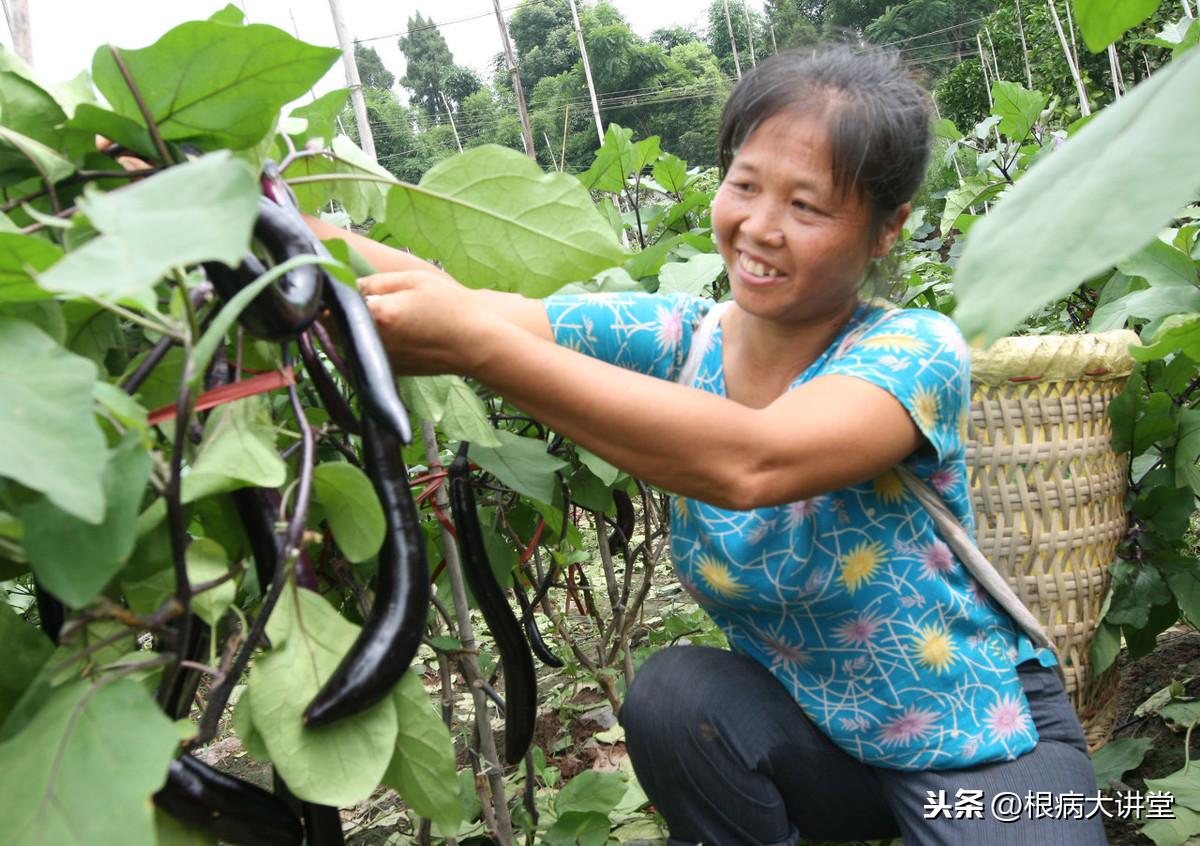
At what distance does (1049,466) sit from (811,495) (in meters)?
0.76

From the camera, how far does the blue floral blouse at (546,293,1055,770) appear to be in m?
1.09

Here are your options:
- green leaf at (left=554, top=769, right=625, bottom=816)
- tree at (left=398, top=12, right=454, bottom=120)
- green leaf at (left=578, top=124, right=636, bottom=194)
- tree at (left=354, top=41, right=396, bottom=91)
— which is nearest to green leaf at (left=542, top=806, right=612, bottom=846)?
green leaf at (left=554, top=769, right=625, bottom=816)

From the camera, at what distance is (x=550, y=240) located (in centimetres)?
80

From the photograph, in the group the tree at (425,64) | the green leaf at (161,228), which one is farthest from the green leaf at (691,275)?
the tree at (425,64)

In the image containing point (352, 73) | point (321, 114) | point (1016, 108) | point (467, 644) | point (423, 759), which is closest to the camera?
point (423, 759)

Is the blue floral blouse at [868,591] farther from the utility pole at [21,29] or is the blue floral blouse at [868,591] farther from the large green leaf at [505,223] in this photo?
the utility pole at [21,29]

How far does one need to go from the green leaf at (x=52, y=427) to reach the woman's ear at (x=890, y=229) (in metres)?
0.82

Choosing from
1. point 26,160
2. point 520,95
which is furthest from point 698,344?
point 520,95

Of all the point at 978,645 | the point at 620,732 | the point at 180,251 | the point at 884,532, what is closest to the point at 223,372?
the point at 180,251

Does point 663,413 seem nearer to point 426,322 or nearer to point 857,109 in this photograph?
point 426,322

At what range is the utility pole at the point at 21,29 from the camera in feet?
3.05

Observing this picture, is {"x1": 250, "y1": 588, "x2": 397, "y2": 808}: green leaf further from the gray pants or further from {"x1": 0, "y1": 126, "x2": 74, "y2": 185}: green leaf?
the gray pants

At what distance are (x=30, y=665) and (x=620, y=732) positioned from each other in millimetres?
1461

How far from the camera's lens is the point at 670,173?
1934mm
